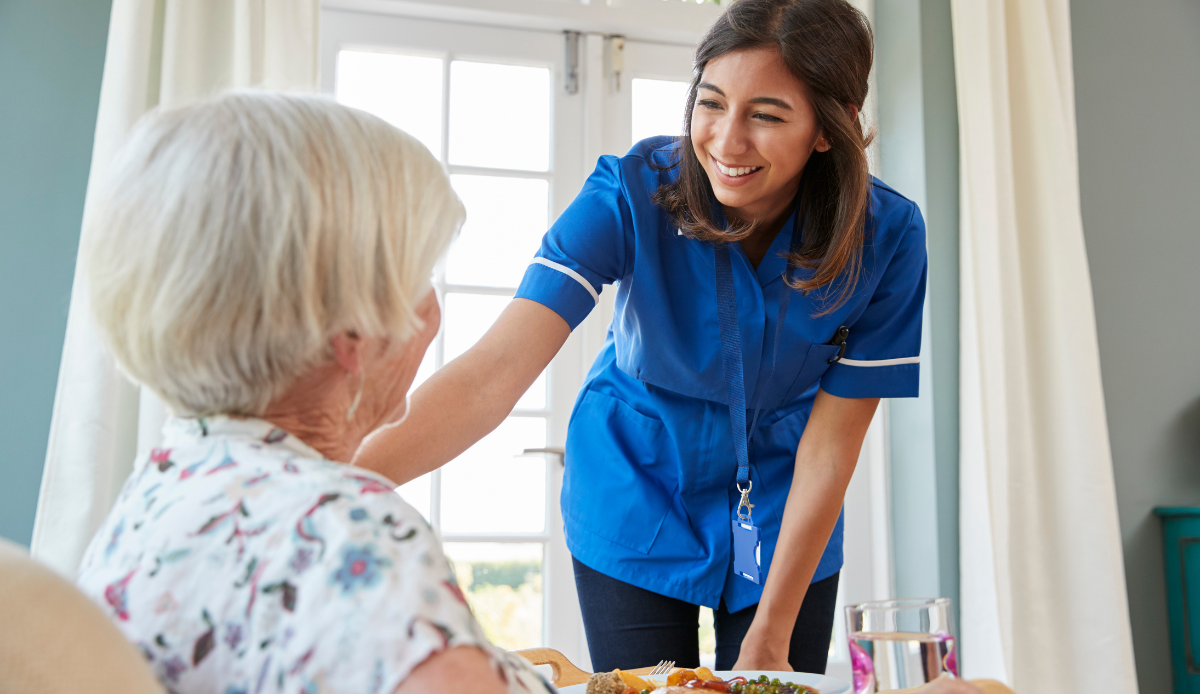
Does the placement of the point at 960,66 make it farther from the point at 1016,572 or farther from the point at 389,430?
the point at 389,430

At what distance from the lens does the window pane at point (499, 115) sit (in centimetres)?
271

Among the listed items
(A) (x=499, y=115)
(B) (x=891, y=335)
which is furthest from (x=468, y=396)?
(A) (x=499, y=115)

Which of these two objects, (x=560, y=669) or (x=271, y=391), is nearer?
(x=271, y=391)

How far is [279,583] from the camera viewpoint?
494mm

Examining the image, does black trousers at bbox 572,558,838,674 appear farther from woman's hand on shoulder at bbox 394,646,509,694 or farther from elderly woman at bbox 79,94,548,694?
woman's hand on shoulder at bbox 394,646,509,694

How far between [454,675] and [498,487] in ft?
7.16

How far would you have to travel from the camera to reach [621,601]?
1.42m

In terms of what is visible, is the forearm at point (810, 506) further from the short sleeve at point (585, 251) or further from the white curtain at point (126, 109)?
the white curtain at point (126, 109)

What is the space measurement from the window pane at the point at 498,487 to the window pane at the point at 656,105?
1.00 meters

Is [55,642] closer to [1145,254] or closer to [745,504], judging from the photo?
[745,504]

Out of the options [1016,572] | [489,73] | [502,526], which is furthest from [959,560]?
[489,73]

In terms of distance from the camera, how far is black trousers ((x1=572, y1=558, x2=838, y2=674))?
1404mm

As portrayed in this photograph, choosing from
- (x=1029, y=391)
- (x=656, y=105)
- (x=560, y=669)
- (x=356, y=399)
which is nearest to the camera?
(x=356, y=399)

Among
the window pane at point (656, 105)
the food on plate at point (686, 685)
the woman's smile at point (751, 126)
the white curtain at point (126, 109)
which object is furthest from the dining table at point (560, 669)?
the window pane at point (656, 105)
